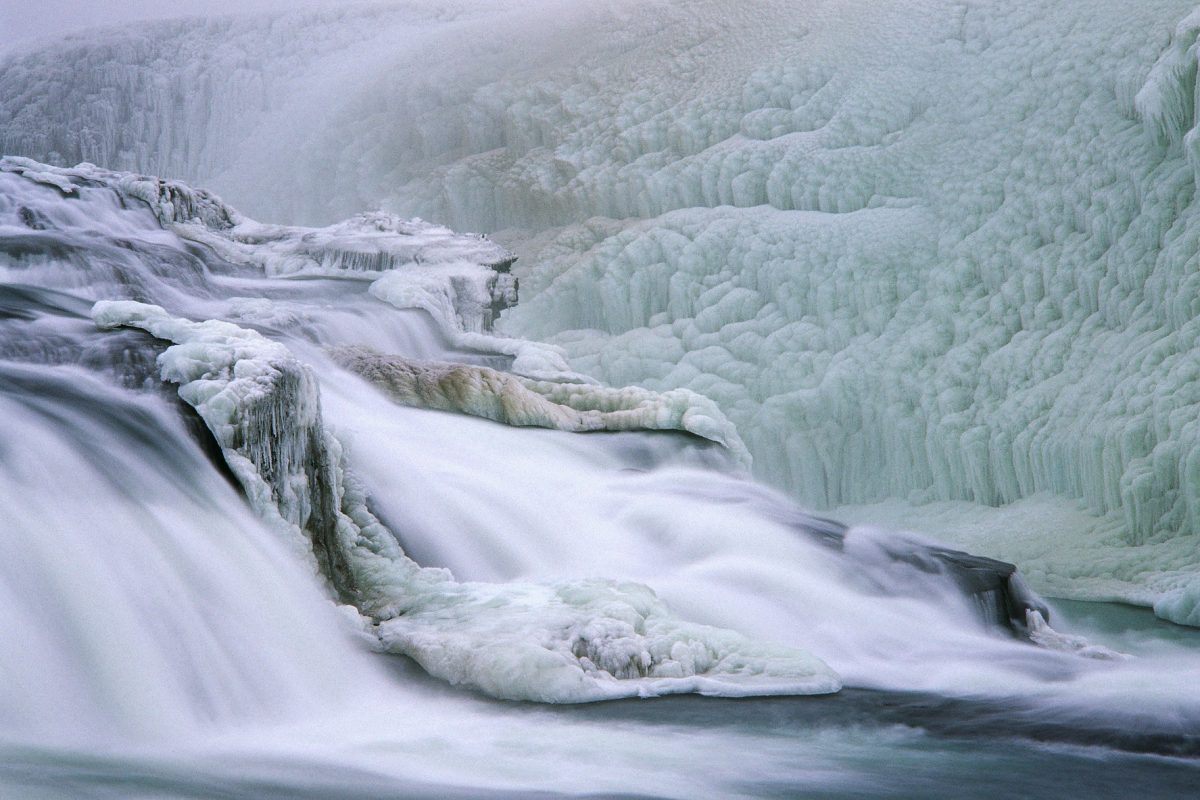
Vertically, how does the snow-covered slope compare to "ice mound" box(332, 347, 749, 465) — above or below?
above

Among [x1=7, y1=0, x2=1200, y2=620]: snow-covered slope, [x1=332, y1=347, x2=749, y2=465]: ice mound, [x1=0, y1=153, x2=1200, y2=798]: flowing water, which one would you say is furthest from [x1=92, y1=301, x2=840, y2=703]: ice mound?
[x1=7, y1=0, x2=1200, y2=620]: snow-covered slope

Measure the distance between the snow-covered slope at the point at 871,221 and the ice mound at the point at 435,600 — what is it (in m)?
3.03

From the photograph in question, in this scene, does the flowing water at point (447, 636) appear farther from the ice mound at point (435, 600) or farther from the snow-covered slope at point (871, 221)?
the snow-covered slope at point (871, 221)

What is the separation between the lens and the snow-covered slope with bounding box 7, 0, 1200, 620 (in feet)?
21.1

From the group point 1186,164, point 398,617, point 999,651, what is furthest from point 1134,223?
point 398,617

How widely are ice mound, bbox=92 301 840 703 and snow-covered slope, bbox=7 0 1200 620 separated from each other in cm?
303

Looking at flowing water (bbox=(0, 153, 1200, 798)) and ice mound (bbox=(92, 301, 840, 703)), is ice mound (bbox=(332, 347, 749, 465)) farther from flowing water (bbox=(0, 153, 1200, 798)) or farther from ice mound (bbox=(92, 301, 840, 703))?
ice mound (bbox=(92, 301, 840, 703))

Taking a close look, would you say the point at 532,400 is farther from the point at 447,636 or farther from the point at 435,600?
the point at 447,636

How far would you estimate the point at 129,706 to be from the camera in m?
2.69

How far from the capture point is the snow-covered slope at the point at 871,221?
6.42 metres

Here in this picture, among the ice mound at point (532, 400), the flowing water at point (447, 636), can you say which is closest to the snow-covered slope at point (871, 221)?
the flowing water at point (447, 636)

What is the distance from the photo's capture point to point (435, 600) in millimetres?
3760

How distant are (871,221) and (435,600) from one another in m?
4.87

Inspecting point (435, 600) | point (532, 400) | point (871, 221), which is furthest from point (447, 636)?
point (871, 221)
